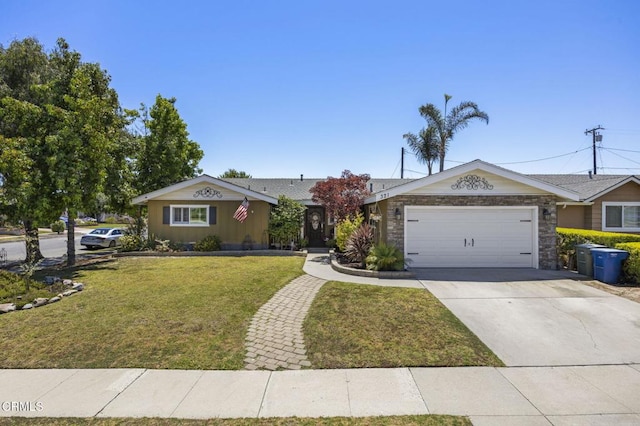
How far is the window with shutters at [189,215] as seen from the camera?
17.0 m

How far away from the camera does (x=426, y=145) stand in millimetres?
24109

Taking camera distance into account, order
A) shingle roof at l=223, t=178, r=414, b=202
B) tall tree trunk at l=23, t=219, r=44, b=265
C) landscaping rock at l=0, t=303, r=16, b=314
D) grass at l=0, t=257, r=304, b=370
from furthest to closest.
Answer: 1. shingle roof at l=223, t=178, r=414, b=202
2. tall tree trunk at l=23, t=219, r=44, b=265
3. landscaping rock at l=0, t=303, r=16, b=314
4. grass at l=0, t=257, r=304, b=370

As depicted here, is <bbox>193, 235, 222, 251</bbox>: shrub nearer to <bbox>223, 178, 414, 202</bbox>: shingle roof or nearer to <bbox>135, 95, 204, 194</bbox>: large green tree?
<bbox>223, 178, 414, 202</bbox>: shingle roof

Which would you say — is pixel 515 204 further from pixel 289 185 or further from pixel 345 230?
pixel 289 185

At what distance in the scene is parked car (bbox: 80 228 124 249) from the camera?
21031 millimetres

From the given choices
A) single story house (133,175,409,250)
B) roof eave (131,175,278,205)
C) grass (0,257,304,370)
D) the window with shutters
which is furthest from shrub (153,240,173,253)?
grass (0,257,304,370)

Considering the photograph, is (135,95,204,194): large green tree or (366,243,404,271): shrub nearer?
(366,243,404,271): shrub

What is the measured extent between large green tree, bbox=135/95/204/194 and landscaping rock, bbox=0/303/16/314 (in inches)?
547

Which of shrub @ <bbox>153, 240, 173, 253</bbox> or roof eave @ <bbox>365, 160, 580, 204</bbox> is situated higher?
roof eave @ <bbox>365, 160, 580, 204</bbox>

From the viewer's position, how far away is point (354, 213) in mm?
15820

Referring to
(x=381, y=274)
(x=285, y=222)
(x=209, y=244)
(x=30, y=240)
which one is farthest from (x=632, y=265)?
(x=30, y=240)

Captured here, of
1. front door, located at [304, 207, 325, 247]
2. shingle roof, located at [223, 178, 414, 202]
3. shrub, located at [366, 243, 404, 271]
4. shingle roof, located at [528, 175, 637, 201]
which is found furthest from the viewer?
shingle roof, located at [223, 178, 414, 202]

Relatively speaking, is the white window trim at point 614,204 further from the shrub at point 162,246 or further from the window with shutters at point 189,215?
the shrub at point 162,246

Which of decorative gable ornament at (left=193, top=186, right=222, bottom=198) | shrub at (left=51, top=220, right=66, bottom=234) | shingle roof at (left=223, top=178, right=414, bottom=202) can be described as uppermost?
shingle roof at (left=223, top=178, right=414, bottom=202)
